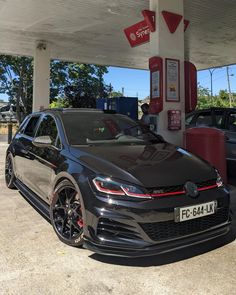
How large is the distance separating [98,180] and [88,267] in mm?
825

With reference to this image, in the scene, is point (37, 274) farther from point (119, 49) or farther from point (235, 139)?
point (119, 49)

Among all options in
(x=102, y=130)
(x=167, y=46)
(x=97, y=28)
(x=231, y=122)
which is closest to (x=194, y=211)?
(x=102, y=130)

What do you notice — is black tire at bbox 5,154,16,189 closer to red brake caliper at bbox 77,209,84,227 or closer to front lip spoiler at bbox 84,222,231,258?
red brake caliper at bbox 77,209,84,227

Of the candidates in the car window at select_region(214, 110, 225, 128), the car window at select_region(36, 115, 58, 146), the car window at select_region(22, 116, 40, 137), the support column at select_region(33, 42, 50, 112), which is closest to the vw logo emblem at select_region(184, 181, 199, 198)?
the car window at select_region(36, 115, 58, 146)

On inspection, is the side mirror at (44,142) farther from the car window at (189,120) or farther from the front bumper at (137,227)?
the car window at (189,120)

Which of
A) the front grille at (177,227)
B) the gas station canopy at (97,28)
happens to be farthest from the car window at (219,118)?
the front grille at (177,227)

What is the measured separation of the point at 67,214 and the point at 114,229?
833mm

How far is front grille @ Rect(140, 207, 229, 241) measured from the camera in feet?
11.0

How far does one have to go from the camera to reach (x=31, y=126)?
606cm

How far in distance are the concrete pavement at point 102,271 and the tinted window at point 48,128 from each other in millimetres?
1278

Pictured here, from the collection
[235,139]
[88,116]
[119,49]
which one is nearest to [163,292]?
[88,116]

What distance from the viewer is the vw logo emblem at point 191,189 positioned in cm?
354

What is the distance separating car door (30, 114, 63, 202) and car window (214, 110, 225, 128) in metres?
4.60

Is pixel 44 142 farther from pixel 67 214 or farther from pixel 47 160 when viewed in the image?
pixel 67 214
